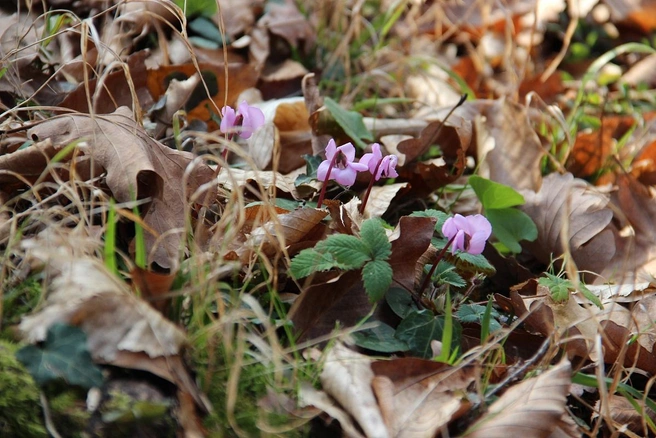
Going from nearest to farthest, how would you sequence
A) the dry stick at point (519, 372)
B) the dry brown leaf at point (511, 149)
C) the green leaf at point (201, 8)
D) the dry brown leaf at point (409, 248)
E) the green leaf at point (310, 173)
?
the dry stick at point (519, 372) → the dry brown leaf at point (409, 248) → the green leaf at point (310, 173) → the dry brown leaf at point (511, 149) → the green leaf at point (201, 8)

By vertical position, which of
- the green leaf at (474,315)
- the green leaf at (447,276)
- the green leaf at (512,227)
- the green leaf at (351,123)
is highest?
the green leaf at (351,123)

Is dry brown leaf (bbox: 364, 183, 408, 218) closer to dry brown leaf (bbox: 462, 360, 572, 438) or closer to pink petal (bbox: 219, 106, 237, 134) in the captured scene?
pink petal (bbox: 219, 106, 237, 134)

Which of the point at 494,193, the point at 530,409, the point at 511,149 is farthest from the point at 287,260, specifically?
the point at 511,149

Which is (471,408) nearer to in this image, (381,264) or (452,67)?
(381,264)

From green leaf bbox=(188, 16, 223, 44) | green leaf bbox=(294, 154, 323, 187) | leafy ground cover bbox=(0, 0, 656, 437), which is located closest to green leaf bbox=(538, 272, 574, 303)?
leafy ground cover bbox=(0, 0, 656, 437)

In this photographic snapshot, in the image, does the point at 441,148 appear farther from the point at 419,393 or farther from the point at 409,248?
the point at 419,393

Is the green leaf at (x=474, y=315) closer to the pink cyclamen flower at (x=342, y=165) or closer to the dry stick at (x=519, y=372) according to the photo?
the dry stick at (x=519, y=372)

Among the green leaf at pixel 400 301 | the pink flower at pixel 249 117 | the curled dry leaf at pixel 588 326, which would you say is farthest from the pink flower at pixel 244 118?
the curled dry leaf at pixel 588 326
